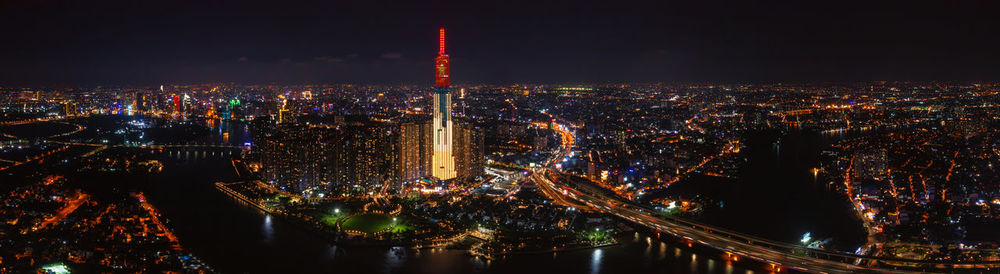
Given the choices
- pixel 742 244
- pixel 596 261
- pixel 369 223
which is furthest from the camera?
pixel 369 223

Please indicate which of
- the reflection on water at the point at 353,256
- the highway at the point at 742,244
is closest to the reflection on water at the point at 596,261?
the reflection on water at the point at 353,256

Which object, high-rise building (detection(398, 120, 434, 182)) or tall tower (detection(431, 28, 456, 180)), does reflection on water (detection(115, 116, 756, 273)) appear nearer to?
high-rise building (detection(398, 120, 434, 182))

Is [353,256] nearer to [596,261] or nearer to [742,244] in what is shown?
[596,261]

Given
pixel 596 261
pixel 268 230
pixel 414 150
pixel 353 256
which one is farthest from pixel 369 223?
pixel 596 261

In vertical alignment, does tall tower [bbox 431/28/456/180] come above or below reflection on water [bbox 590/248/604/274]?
above

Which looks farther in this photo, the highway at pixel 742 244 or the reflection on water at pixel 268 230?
the reflection on water at pixel 268 230

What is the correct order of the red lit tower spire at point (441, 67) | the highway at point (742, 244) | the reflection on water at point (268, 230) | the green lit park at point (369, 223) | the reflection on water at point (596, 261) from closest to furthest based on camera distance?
the highway at point (742, 244) → the reflection on water at point (596, 261) → the reflection on water at point (268, 230) → the green lit park at point (369, 223) → the red lit tower spire at point (441, 67)

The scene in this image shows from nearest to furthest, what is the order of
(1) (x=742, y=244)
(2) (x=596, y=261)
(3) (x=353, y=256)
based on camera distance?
(2) (x=596, y=261), (3) (x=353, y=256), (1) (x=742, y=244)

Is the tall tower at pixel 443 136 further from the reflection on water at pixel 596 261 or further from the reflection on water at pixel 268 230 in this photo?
the reflection on water at pixel 596 261

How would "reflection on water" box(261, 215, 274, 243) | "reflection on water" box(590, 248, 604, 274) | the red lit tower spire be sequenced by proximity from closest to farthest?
"reflection on water" box(590, 248, 604, 274) → "reflection on water" box(261, 215, 274, 243) → the red lit tower spire

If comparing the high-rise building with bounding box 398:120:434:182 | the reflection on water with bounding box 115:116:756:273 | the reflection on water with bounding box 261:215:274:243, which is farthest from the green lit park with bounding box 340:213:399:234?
the high-rise building with bounding box 398:120:434:182

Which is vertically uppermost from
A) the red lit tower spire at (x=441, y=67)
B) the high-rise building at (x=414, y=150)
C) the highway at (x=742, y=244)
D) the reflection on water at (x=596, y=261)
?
the red lit tower spire at (x=441, y=67)

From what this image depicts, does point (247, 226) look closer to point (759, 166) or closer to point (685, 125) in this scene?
point (759, 166)
